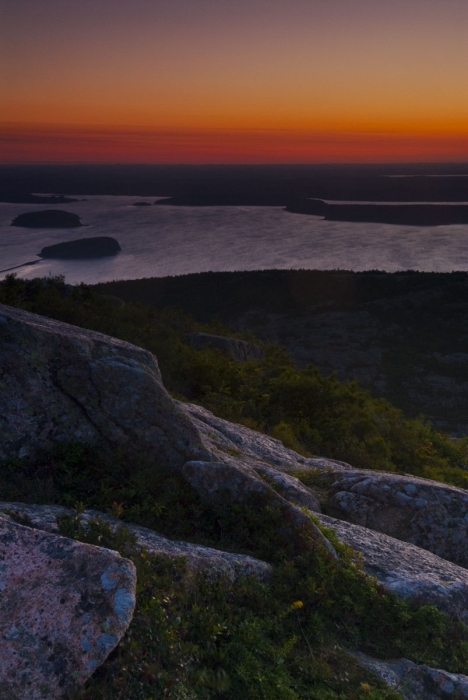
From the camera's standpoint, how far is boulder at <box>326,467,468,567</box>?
689 cm

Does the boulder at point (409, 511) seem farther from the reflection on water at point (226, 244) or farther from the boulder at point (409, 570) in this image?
the reflection on water at point (226, 244)

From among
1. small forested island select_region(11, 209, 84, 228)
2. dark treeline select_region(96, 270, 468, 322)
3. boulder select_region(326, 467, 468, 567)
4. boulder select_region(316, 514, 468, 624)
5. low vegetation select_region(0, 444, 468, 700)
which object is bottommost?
dark treeline select_region(96, 270, 468, 322)

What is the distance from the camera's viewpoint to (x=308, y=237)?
5502 inches

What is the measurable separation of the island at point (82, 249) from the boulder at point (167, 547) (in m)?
96.4

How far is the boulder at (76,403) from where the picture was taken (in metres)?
5.69

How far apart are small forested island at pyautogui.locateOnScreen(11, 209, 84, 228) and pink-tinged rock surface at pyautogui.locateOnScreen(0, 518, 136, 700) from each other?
14027 centimetres

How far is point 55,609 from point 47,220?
475 feet

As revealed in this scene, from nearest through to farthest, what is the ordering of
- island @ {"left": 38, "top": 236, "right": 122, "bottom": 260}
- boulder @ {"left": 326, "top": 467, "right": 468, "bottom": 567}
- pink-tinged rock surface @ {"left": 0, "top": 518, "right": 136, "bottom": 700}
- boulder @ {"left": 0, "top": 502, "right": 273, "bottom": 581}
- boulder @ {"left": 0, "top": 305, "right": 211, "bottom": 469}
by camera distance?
pink-tinged rock surface @ {"left": 0, "top": 518, "right": 136, "bottom": 700} < boulder @ {"left": 0, "top": 502, "right": 273, "bottom": 581} < boulder @ {"left": 0, "top": 305, "right": 211, "bottom": 469} < boulder @ {"left": 326, "top": 467, "right": 468, "bottom": 567} < island @ {"left": 38, "top": 236, "right": 122, "bottom": 260}

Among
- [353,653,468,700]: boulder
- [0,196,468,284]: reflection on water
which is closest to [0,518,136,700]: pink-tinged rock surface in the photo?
[353,653,468,700]: boulder

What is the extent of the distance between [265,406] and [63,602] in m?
11.8

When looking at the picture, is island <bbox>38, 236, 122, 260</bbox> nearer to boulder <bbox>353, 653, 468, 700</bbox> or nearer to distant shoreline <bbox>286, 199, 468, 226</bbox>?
distant shoreline <bbox>286, 199, 468, 226</bbox>

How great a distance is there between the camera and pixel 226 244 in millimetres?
125250

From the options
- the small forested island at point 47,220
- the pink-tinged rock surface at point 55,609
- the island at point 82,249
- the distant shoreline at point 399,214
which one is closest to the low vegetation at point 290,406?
the pink-tinged rock surface at point 55,609

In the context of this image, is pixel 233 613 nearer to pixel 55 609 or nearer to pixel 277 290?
pixel 55 609
